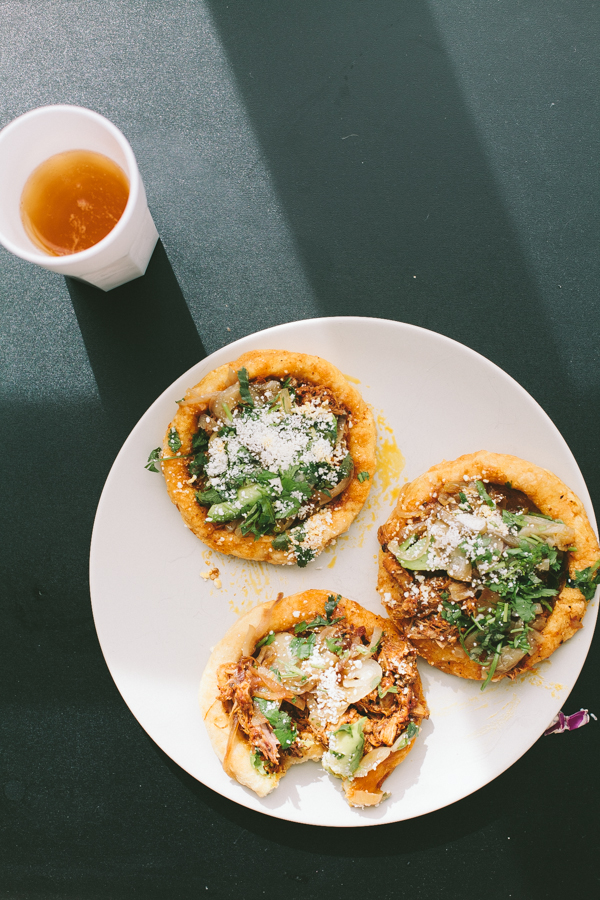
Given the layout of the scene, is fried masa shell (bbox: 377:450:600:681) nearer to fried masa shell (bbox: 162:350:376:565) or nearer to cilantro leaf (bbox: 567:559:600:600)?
cilantro leaf (bbox: 567:559:600:600)

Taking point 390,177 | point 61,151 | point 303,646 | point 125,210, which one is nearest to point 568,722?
point 303,646

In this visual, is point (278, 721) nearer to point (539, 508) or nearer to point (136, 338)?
point (539, 508)

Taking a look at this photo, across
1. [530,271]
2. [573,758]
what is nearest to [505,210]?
[530,271]

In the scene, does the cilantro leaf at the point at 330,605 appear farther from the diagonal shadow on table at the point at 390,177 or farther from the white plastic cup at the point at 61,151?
the white plastic cup at the point at 61,151

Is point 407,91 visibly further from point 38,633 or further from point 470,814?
point 470,814

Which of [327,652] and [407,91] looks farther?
[407,91]

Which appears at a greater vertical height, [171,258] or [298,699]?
[171,258]

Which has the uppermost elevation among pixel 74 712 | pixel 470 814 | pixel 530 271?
pixel 530 271

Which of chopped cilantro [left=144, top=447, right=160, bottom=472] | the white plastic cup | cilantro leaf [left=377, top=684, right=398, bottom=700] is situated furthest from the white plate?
the white plastic cup

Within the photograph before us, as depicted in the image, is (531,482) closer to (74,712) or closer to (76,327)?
(76,327)
